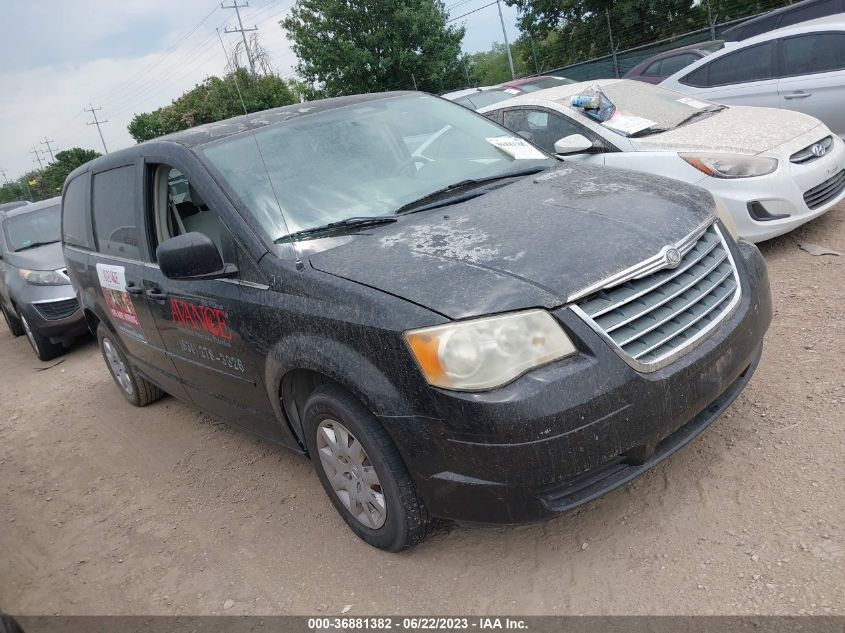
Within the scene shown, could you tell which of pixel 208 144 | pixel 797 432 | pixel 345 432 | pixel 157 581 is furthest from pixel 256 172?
pixel 797 432

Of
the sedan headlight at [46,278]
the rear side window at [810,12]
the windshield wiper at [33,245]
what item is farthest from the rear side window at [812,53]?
the windshield wiper at [33,245]

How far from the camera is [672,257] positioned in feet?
8.24

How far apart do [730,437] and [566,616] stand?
Answer: 125cm

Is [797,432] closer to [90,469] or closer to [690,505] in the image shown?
[690,505]

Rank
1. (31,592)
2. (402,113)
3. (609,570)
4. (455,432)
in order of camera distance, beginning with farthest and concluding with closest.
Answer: (402,113)
(31,592)
(609,570)
(455,432)

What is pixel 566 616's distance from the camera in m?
2.33

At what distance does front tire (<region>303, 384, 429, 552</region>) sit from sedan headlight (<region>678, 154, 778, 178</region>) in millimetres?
3601

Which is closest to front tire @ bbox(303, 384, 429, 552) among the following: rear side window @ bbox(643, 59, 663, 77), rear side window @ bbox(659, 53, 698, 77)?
rear side window @ bbox(659, 53, 698, 77)

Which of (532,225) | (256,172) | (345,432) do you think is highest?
(256,172)

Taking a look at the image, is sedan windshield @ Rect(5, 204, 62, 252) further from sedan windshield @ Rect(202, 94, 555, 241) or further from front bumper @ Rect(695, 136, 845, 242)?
front bumper @ Rect(695, 136, 845, 242)

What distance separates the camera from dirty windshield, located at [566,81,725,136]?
5.84m

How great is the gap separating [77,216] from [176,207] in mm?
1733

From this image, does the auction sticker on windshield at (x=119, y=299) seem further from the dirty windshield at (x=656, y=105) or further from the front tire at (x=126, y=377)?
the dirty windshield at (x=656, y=105)

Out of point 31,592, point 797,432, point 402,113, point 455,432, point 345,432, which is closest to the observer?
point 455,432
